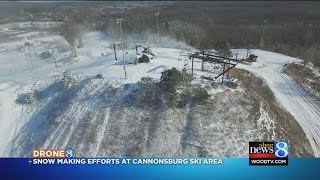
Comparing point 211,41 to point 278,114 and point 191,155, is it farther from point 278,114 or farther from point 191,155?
point 191,155

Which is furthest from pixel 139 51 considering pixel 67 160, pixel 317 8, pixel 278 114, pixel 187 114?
pixel 317 8

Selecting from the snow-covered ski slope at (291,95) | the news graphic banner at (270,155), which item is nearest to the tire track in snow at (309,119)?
the snow-covered ski slope at (291,95)

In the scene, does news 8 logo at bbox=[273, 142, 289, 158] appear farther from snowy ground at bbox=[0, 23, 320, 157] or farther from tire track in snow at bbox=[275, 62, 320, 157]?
tire track in snow at bbox=[275, 62, 320, 157]

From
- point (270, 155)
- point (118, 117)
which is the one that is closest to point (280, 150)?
point (270, 155)

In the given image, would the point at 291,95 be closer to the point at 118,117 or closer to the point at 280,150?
the point at 280,150

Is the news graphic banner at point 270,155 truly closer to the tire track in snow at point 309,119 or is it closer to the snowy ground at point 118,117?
the snowy ground at point 118,117
